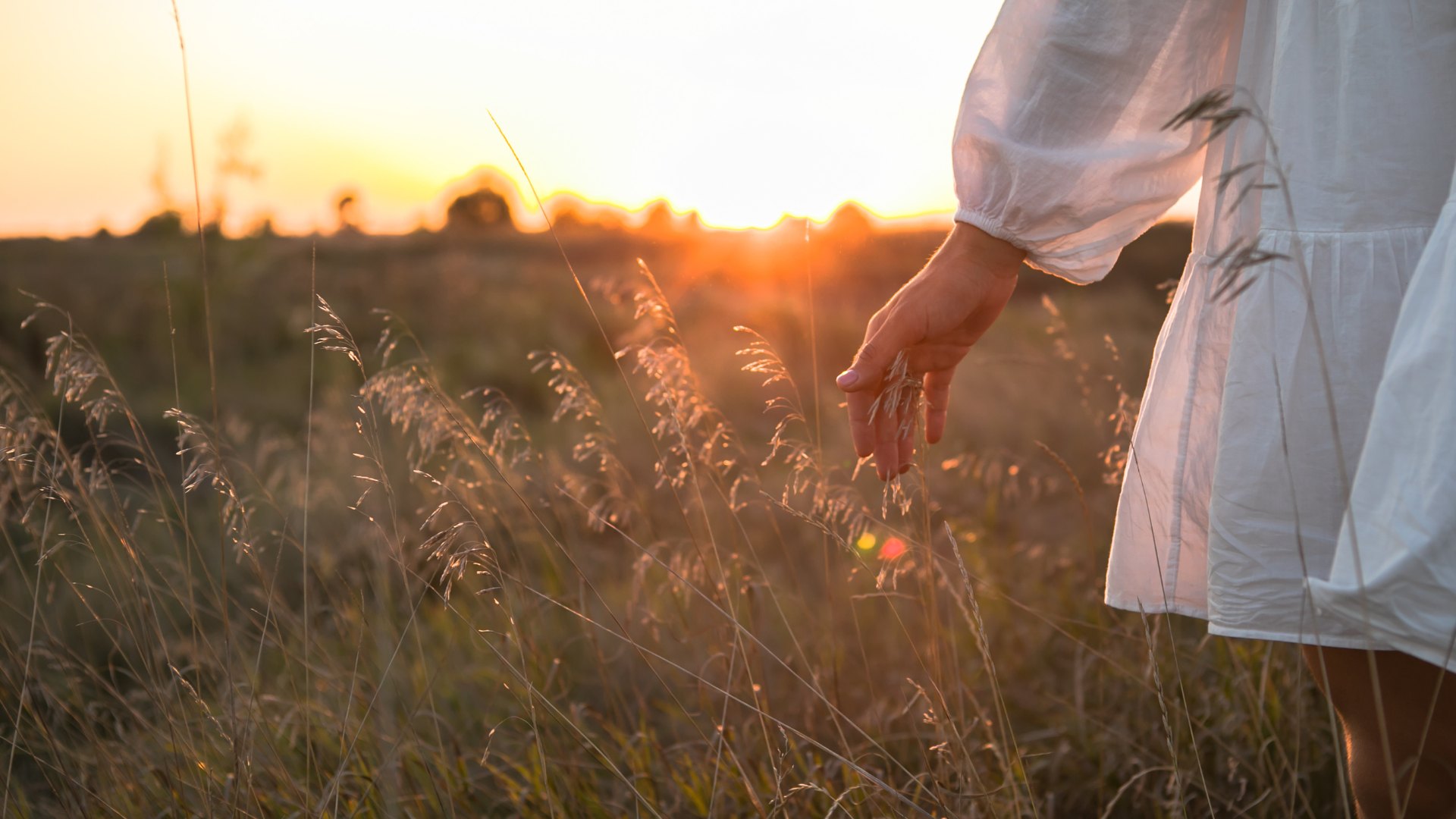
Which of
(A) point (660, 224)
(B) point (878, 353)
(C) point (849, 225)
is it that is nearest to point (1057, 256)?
(B) point (878, 353)

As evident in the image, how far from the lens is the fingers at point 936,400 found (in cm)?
149

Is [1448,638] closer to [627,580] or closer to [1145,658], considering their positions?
[1145,658]

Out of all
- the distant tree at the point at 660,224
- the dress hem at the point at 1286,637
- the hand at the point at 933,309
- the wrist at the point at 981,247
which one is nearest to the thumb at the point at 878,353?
the hand at the point at 933,309

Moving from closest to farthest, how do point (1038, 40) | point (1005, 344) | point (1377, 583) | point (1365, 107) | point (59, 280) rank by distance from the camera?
point (1377, 583) → point (1365, 107) → point (1038, 40) → point (1005, 344) → point (59, 280)

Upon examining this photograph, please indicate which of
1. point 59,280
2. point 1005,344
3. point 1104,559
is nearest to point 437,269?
point 59,280

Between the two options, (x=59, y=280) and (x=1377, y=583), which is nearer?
(x=1377, y=583)

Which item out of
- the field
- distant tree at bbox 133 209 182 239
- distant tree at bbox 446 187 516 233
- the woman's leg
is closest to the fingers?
the field

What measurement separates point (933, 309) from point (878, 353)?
0.09m

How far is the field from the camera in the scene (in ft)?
5.29

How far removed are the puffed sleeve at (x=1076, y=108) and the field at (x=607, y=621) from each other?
1.43 feet

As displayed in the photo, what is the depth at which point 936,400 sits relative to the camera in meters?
1.55

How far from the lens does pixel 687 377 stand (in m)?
1.89

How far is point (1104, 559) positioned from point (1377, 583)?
8.74 ft

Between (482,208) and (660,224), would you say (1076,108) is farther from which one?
(482,208)
